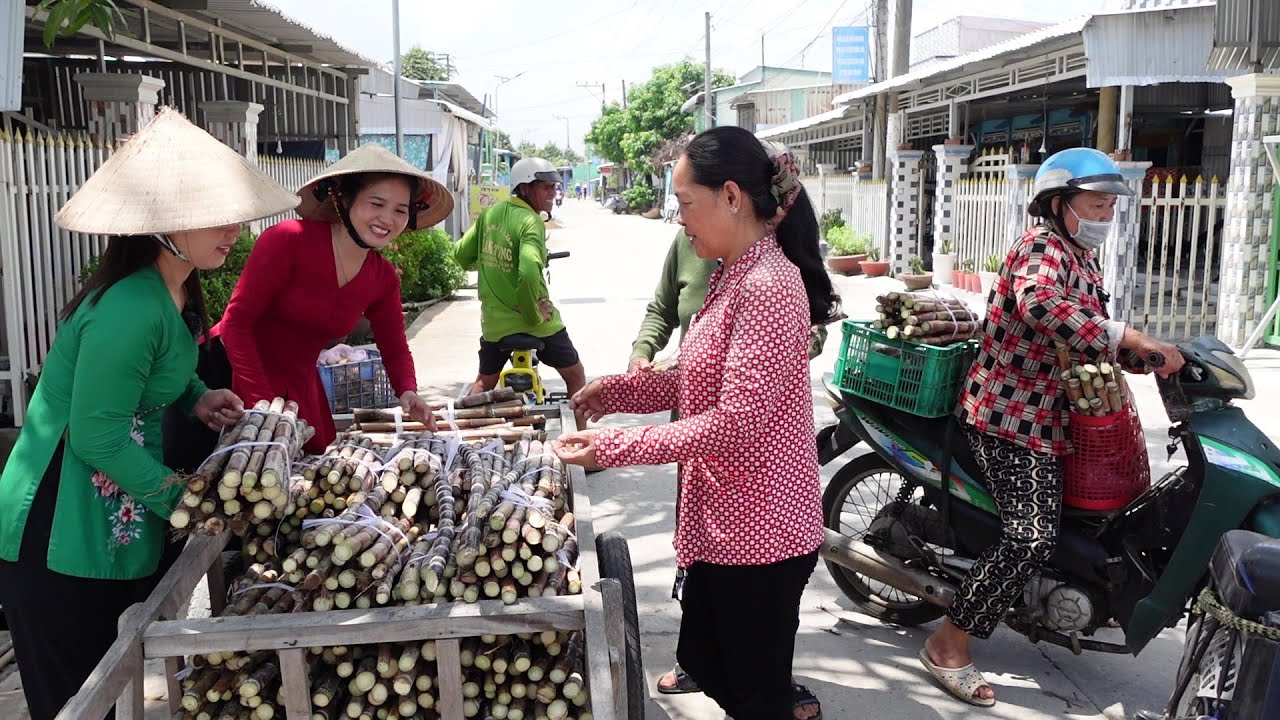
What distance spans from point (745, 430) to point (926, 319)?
57.4 inches

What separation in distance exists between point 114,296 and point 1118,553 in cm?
308

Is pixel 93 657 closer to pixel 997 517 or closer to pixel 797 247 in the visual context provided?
pixel 797 247

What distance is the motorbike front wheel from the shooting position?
4.18 meters

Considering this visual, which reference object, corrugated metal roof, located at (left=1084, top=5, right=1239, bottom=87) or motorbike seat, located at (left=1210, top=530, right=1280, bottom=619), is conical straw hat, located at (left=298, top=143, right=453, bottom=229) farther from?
corrugated metal roof, located at (left=1084, top=5, right=1239, bottom=87)

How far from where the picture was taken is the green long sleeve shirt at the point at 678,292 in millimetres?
4445

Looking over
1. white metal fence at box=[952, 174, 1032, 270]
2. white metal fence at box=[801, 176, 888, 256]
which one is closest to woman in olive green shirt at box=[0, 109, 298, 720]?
white metal fence at box=[952, 174, 1032, 270]

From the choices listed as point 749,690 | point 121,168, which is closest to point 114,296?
point 121,168

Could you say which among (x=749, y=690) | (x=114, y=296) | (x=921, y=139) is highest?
(x=921, y=139)

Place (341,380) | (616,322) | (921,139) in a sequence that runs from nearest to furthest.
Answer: (341,380) → (616,322) → (921,139)

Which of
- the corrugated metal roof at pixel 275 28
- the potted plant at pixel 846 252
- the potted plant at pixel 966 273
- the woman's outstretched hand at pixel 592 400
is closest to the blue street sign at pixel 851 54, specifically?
the potted plant at pixel 846 252

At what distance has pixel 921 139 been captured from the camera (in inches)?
883

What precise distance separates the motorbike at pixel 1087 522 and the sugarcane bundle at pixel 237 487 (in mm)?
2235

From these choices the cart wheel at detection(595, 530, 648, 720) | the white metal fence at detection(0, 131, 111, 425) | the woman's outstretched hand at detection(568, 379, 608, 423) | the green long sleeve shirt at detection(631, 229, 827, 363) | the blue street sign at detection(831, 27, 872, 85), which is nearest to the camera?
the cart wheel at detection(595, 530, 648, 720)

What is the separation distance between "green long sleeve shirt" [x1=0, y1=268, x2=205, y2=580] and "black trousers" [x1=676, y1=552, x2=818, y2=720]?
1.38 metres
